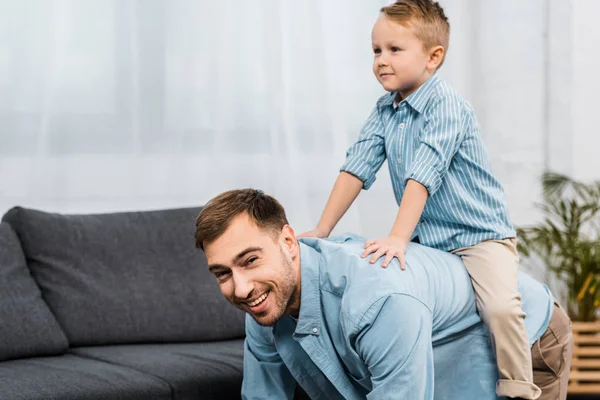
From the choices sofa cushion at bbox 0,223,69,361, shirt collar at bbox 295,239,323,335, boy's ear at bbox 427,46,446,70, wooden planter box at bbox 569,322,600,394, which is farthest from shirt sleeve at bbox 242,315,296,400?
wooden planter box at bbox 569,322,600,394

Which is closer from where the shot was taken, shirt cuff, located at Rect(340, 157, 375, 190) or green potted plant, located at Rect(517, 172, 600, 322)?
shirt cuff, located at Rect(340, 157, 375, 190)

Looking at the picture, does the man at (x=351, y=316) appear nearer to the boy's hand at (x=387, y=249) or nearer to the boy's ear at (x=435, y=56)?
the boy's hand at (x=387, y=249)

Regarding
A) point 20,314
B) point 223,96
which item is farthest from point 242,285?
point 223,96

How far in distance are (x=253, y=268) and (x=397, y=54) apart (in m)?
0.69

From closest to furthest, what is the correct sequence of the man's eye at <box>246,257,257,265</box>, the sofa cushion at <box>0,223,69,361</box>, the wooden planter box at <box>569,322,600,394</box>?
the man's eye at <box>246,257,257,265</box>
the sofa cushion at <box>0,223,69,361</box>
the wooden planter box at <box>569,322,600,394</box>

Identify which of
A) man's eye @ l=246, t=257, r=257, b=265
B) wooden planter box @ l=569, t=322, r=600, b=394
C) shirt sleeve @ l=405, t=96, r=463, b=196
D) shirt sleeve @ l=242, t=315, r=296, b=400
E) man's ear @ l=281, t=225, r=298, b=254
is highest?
shirt sleeve @ l=405, t=96, r=463, b=196

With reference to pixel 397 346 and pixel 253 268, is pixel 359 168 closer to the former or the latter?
pixel 253 268

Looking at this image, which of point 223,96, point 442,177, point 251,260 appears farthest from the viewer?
point 223,96

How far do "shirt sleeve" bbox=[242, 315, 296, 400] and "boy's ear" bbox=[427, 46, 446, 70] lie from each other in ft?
2.58

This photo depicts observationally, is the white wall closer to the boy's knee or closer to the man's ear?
the boy's knee

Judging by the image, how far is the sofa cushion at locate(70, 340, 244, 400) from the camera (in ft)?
8.88

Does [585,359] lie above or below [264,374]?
below

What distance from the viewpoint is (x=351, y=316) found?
6.45 ft

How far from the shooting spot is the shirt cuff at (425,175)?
2.21 meters
